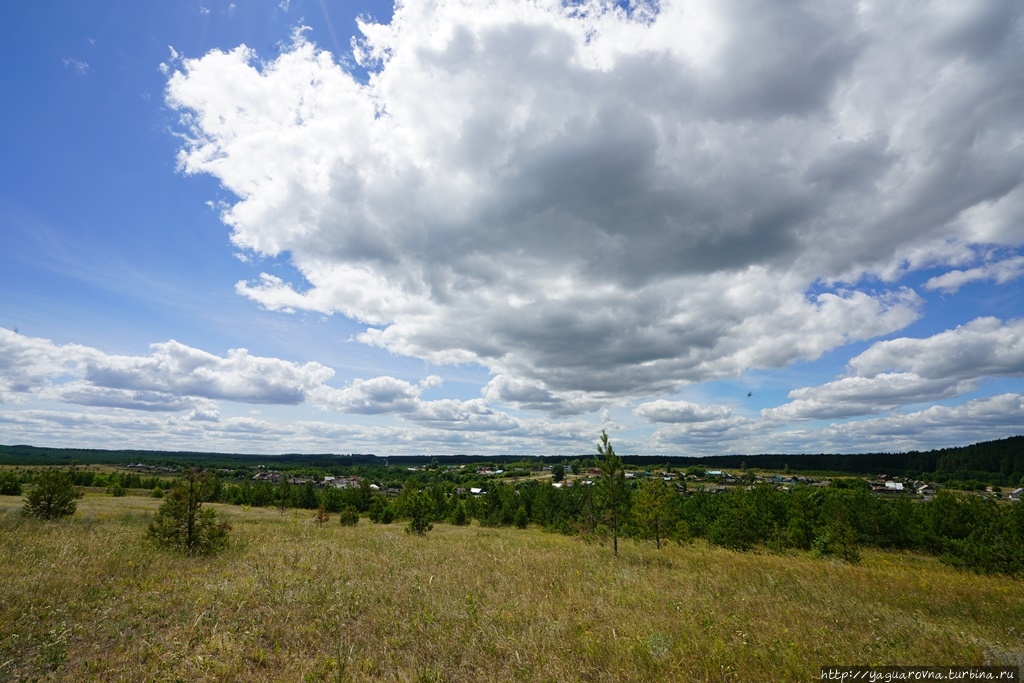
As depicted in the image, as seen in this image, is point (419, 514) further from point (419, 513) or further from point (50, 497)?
point (50, 497)

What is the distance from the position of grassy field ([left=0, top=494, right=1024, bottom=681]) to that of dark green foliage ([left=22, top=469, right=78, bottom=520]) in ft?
23.5

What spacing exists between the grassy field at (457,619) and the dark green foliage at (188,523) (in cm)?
98

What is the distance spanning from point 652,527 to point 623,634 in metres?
24.9

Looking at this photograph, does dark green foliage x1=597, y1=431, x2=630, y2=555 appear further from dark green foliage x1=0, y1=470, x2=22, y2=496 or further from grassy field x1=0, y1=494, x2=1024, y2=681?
dark green foliage x1=0, y1=470, x2=22, y2=496

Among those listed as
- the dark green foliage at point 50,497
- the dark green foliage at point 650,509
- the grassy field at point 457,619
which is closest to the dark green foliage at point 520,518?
the dark green foliage at point 650,509

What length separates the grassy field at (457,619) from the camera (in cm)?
636

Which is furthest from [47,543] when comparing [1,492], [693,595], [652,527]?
[1,492]

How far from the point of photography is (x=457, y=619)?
8.30m

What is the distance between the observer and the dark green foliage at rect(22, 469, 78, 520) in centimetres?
1898

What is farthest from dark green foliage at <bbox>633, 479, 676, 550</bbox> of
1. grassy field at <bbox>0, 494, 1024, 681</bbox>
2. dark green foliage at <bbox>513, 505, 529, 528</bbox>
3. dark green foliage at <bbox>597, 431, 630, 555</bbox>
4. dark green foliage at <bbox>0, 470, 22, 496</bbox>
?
dark green foliage at <bbox>0, 470, 22, 496</bbox>

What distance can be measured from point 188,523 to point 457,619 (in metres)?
11.7

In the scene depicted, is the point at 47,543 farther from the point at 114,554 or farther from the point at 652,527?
the point at 652,527

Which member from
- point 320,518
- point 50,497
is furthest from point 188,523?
point 320,518

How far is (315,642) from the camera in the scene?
24.7 feet
